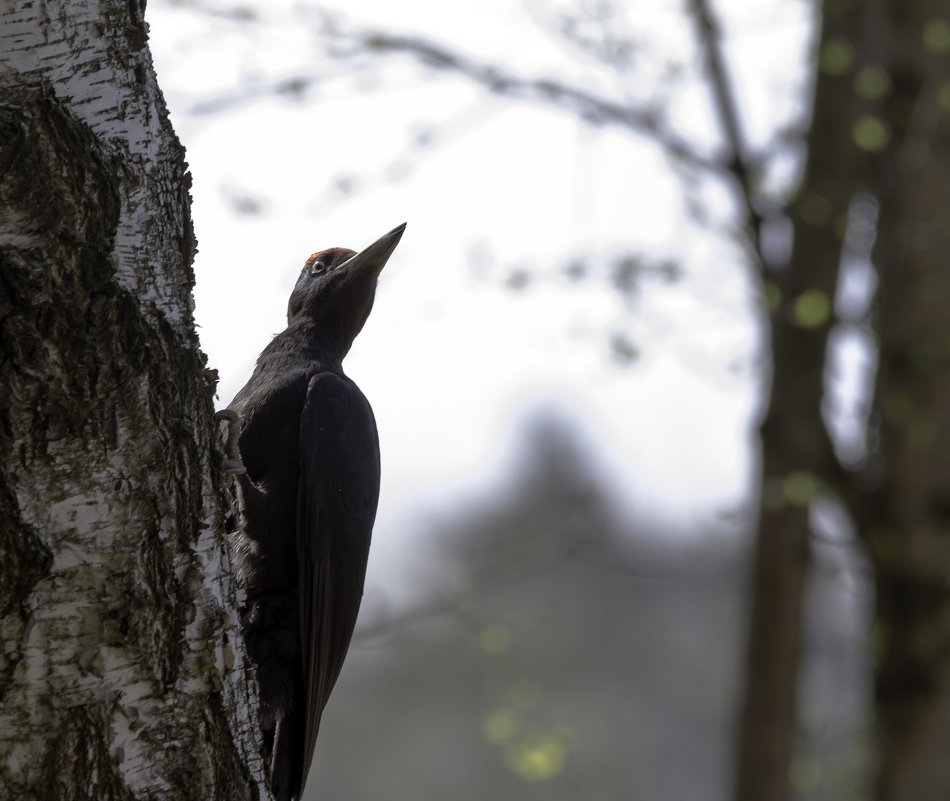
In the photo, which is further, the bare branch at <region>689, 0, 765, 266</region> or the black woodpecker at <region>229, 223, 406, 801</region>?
the bare branch at <region>689, 0, 765, 266</region>

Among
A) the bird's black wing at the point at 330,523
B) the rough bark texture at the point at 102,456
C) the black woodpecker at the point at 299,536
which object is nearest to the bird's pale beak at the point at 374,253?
the black woodpecker at the point at 299,536

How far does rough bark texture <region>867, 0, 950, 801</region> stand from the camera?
494 centimetres

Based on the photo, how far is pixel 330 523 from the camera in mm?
3123

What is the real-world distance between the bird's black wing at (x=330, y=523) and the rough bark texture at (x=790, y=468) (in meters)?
2.24

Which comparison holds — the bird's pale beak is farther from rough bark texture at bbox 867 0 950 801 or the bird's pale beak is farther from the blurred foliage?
the blurred foliage

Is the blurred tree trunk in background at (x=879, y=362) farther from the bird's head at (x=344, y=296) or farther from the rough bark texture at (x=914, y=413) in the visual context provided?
the bird's head at (x=344, y=296)

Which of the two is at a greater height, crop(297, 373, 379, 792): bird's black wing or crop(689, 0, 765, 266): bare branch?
crop(689, 0, 765, 266): bare branch

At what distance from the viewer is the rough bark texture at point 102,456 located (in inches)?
70.7

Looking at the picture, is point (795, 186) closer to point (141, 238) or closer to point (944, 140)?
point (944, 140)

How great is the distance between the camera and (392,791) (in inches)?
923

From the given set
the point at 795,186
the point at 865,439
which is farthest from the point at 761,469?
the point at 795,186

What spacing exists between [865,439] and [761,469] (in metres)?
0.49

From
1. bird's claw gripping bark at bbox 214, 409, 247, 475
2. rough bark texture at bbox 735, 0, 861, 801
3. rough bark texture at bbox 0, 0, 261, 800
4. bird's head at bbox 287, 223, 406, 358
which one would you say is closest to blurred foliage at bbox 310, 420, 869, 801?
rough bark texture at bbox 735, 0, 861, 801

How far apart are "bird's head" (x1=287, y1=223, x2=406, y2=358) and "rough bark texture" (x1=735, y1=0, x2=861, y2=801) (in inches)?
73.5
